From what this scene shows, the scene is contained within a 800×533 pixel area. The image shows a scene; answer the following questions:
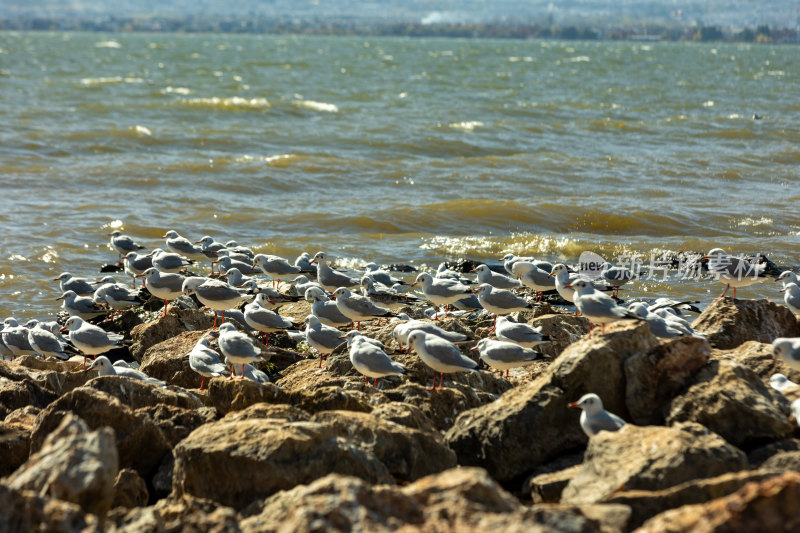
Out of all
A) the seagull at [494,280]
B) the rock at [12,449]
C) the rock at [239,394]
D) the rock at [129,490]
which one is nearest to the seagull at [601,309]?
the rock at [239,394]

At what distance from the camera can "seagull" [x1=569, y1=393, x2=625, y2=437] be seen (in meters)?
5.70

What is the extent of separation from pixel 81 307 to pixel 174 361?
2.85 meters

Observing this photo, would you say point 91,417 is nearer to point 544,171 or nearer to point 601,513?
point 601,513

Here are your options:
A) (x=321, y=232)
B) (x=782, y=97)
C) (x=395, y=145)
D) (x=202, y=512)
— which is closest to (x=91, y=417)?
(x=202, y=512)

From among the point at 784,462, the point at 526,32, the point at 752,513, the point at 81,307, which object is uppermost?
the point at 752,513

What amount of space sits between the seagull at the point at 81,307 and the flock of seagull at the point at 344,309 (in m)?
0.01

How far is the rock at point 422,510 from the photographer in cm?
377

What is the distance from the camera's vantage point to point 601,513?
421 centimetres

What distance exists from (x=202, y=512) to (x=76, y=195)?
16.9m

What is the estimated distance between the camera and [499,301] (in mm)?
10109

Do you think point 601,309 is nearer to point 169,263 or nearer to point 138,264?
point 169,263

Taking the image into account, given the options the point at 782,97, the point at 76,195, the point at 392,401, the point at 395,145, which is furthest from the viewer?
the point at 782,97

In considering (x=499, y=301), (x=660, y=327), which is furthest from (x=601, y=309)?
(x=499, y=301)

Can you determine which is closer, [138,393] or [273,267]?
[138,393]
